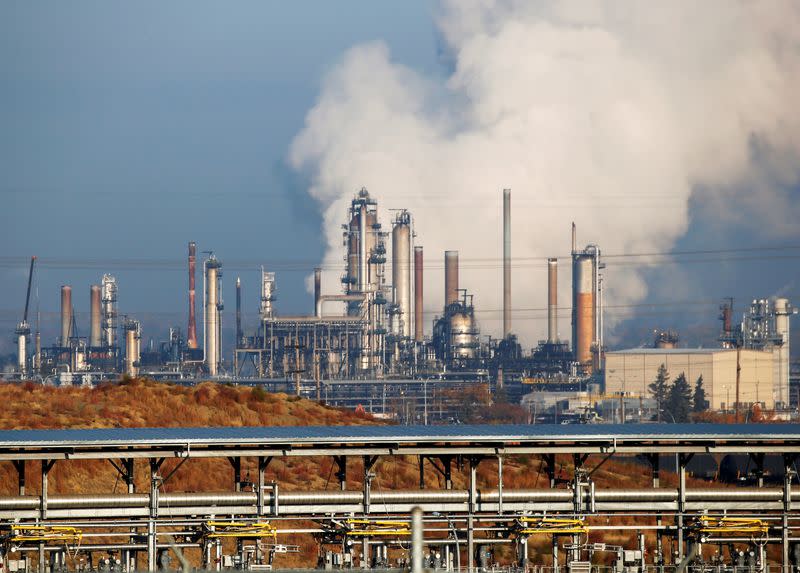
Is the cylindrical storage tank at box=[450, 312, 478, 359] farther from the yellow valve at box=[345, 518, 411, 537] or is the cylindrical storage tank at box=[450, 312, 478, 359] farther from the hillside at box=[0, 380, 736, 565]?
the yellow valve at box=[345, 518, 411, 537]

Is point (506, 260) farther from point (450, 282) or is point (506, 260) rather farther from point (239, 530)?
Result: point (239, 530)

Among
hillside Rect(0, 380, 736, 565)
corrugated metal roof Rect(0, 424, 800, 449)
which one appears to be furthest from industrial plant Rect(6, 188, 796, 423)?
corrugated metal roof Rect(0, 424, 800, 449)

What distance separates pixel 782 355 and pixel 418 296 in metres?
47.9

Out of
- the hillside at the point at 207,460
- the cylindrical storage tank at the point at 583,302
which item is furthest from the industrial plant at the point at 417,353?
the hillside at the point at 207,460

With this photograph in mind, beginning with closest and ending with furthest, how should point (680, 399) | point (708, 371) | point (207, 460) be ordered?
point (207, 460) → point (680, 399) → point (708, 371)

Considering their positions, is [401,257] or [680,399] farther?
[401,257]

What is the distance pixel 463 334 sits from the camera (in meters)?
183

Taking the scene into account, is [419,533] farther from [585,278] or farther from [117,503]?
[585,278]

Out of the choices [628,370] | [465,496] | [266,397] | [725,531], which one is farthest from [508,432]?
[628,370]

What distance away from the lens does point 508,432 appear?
37.7m

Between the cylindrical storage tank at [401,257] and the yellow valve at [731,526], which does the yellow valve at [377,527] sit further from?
the cylindrical storage tank at [401,257]

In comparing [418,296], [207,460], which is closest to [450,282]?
[418,296]

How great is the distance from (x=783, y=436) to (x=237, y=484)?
14.3m

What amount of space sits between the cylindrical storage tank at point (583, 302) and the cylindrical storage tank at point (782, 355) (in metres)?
23.3
